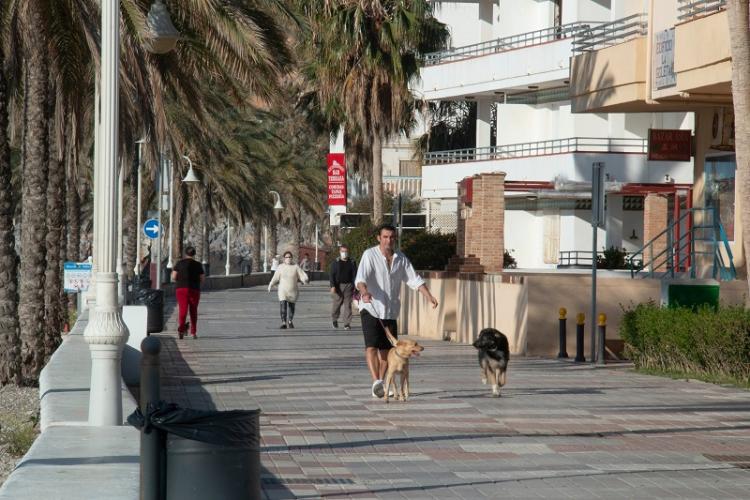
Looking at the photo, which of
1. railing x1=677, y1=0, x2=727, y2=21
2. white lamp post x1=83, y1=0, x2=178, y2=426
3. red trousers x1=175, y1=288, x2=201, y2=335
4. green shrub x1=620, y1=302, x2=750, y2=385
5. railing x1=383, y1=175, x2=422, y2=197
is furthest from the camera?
railing x1=383, y1=175, x2=422, y2=197

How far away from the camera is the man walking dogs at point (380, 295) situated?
1516cm

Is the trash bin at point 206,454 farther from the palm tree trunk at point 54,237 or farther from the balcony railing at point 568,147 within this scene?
the balcony railing at point 568,147

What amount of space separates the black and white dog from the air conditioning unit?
35.5 feet

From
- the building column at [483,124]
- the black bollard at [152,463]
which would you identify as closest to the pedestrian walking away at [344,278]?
the building column at [483,124]

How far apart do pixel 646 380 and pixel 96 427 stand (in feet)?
32.9

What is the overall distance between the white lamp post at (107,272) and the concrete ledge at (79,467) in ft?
1.22

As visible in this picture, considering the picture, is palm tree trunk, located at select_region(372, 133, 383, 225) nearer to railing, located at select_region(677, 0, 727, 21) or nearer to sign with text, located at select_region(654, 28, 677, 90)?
sign with text, located at select_region(654, 28, 677, 90)

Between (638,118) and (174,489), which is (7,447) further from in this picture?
(638,118)

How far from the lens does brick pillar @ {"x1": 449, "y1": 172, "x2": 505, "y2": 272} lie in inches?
1080

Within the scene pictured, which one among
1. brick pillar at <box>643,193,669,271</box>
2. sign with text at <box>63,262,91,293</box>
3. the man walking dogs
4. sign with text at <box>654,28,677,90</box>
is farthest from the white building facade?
the man walking dogs

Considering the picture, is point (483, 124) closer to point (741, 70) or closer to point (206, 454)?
point (741, 70)

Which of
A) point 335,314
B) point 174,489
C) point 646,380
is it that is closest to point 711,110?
point 646,380

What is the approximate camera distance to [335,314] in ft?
105

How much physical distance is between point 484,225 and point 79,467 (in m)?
20.1
